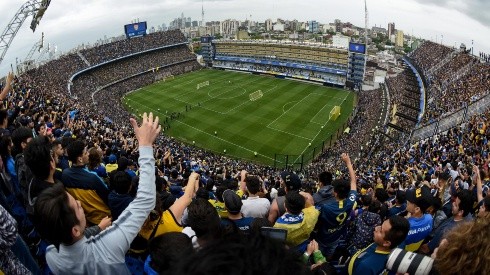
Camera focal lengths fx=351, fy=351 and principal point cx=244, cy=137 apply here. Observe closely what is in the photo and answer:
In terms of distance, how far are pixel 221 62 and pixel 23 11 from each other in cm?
5962

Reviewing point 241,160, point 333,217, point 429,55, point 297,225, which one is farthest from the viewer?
point 429,55

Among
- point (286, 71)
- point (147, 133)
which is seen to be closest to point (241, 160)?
point (147, 133)

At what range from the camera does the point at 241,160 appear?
37500 mm

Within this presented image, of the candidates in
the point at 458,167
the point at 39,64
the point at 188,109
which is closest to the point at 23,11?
the point at 188,109

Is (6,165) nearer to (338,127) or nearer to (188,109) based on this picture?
(338,127)

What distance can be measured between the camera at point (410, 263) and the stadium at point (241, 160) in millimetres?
15

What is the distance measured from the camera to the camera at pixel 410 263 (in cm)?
366

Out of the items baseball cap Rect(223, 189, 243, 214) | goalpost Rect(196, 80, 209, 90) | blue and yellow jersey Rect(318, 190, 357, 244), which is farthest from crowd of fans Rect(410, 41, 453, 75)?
baseball cap Rect(223, 189, 243, 214)

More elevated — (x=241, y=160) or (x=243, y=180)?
(x=243, y=180)

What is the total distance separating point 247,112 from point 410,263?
49.7 meters

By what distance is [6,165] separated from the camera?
20.5 feet

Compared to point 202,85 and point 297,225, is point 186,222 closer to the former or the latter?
point 297,225

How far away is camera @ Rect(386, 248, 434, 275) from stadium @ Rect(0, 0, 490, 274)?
0.05ft

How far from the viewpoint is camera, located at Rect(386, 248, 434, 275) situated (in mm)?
3656
